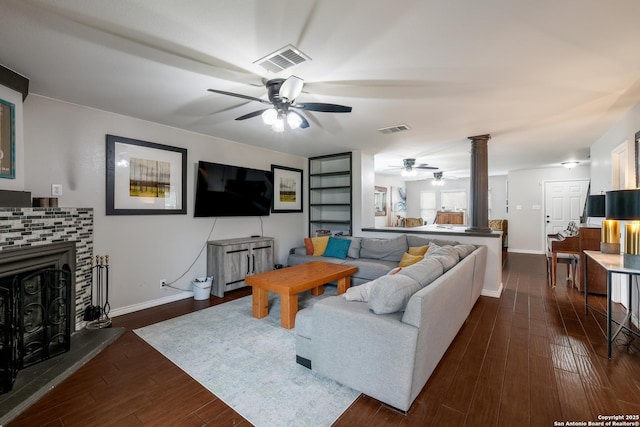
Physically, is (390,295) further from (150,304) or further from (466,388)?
(150,304)

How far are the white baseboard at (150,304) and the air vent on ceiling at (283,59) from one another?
324cm

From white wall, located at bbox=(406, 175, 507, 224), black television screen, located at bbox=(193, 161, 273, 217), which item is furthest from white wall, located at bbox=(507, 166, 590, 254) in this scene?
black television screen, located at bbox=(193, 161, 273, 217)

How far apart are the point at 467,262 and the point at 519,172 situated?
6.65m

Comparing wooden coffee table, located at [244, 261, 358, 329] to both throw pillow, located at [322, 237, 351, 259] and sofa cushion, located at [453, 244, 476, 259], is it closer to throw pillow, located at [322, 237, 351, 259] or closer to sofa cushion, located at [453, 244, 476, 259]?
throw pillow, located at [322, 237, 351, 259]

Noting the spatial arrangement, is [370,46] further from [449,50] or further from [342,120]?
[342,120]

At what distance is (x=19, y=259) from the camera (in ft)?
7.14

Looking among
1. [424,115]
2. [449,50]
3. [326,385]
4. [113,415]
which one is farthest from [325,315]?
[424,115]

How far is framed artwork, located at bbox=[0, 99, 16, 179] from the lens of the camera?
2.31m

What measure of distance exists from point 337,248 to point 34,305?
373 centimetres

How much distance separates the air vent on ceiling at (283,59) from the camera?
2029 millimetres

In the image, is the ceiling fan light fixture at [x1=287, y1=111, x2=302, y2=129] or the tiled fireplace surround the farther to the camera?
the ceiling fan light fixture at [x1=287, y1=111, x2=302, y2=129]

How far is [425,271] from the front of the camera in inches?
87.0

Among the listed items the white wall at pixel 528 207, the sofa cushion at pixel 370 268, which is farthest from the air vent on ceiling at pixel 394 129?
the white wall at pixel 528 207

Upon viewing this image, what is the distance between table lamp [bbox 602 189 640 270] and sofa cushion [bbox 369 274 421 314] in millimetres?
2001
